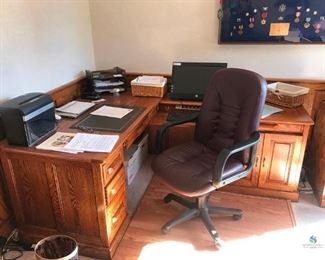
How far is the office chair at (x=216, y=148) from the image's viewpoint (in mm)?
1648

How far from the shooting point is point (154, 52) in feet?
8.56

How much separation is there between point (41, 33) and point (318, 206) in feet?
7.84

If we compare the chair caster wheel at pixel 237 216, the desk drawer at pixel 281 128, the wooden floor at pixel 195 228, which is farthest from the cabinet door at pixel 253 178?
the chair caster wheel at pixel 237 216

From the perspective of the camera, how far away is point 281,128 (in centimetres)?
206

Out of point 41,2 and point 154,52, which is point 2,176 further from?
point 154,52

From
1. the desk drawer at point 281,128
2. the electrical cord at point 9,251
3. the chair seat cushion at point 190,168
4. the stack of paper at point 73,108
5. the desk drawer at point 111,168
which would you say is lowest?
the electrical cord at point 9,251

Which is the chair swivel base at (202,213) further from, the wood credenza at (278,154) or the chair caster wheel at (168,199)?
the wood credenza at (278,154)

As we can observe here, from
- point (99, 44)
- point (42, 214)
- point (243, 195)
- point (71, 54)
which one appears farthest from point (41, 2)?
point (243, 195)

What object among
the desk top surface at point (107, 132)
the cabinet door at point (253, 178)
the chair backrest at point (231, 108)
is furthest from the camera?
the cabinet door at point (253, 178)

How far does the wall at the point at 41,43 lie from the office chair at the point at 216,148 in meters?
0.97

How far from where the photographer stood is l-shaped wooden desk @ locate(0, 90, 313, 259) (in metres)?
1.52

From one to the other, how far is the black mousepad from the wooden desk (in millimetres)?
59

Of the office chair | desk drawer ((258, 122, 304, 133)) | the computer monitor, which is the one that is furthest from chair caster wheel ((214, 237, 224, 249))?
the computer monitor

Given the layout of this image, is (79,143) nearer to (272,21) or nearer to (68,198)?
(68,198)
